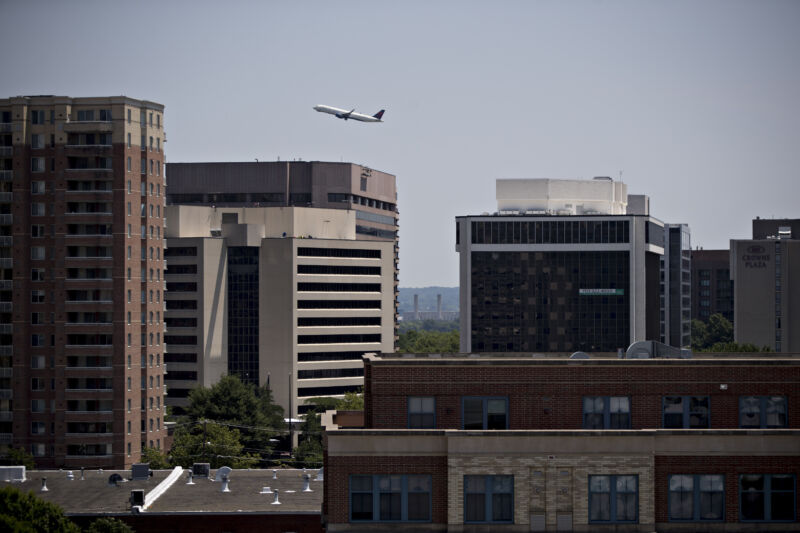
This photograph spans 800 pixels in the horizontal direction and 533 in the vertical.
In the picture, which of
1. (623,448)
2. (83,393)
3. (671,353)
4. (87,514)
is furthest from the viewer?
(83,393)

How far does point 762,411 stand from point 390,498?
1534cm

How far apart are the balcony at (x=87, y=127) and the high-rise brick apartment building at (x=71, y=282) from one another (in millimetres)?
162

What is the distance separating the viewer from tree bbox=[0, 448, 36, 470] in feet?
538

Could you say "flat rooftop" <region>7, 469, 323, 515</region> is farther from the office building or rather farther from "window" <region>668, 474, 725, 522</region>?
"window" <region>668, 474, 725, 522</region>

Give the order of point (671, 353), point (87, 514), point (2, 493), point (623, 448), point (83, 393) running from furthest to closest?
1. point (83, 393)
2. point (87, 514)
3. point (2, 493)
4. point (671, 353)
5. point (623, 448)

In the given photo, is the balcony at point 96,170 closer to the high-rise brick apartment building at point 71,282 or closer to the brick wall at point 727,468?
the high-rise brick apartment building at point 71,282

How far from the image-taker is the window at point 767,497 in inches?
2188

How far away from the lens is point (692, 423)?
187ft

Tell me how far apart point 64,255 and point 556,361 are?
13434 cm

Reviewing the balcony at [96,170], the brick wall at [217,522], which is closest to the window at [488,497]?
the brick wall at [217,522]

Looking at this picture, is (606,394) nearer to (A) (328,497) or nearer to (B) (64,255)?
(A) (328,497)

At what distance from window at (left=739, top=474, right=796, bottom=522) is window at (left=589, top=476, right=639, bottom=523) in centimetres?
430

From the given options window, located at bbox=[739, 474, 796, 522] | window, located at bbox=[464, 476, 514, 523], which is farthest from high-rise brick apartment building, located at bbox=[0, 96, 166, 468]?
window, located at bbox=[739, 474, 796, 522]

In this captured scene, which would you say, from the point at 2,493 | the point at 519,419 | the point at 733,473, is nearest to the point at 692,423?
the point at 733,473
